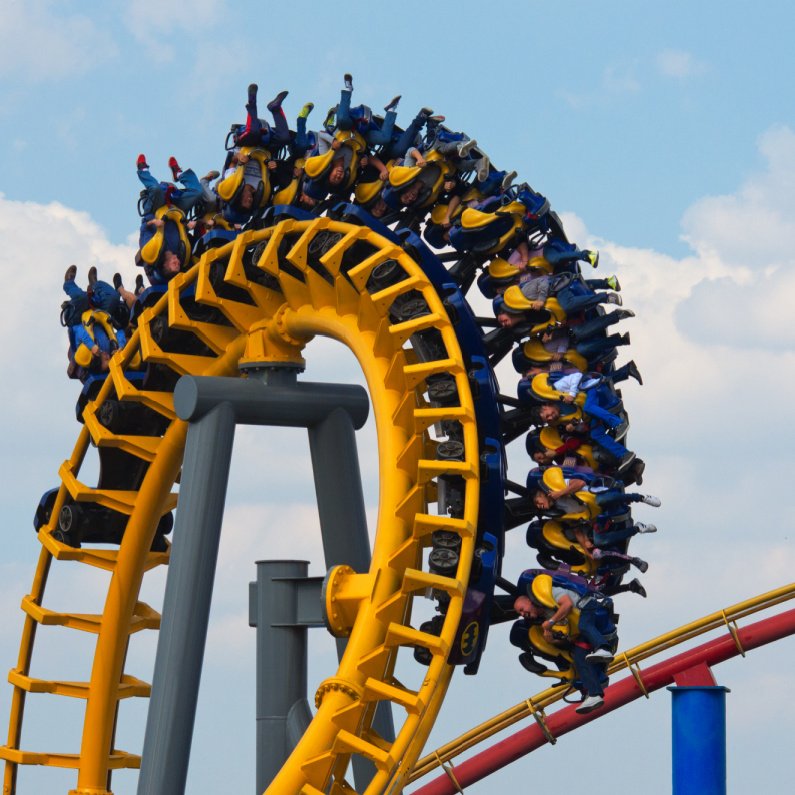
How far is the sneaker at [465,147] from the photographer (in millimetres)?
13641

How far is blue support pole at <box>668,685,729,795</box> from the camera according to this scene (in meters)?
13.8

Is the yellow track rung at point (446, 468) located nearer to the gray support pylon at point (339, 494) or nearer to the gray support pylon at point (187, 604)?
the gray support pylon at point (339, 494)

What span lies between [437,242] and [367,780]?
3.95 metres

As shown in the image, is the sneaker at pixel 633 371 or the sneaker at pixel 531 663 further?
the sneaker at pixel 633 371

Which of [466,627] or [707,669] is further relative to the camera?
[707,669]

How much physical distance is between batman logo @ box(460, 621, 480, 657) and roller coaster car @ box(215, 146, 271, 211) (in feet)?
Result: 12.9

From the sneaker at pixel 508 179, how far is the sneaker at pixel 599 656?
3.34 metres

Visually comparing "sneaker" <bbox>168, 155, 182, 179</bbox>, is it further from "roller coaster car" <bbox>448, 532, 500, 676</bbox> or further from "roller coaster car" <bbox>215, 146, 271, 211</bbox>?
"roller coaster car" <bbox>448, 532, 500, 676</bbox>

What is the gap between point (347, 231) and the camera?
1342 centimetres

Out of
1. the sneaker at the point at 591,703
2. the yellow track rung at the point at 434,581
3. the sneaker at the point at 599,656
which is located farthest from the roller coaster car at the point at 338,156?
the sneaker at the point at 591,703

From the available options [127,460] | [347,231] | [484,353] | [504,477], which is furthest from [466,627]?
[127,460]

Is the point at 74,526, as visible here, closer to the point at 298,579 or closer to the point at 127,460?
the point at 127,460

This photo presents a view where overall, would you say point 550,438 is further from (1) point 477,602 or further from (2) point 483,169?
(2) point 483,169

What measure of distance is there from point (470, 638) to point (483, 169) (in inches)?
133
